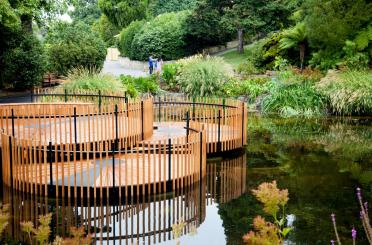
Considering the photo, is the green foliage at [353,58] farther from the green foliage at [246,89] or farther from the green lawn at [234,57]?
the green lawn at [234,57]

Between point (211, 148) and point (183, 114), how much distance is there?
4764mm

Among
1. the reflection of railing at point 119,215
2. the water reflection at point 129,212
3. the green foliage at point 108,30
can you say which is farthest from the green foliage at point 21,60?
the green foliage at point 108,30

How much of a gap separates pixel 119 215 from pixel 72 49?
2082 cm

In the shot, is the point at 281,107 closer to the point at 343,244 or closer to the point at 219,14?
the point at 343,244

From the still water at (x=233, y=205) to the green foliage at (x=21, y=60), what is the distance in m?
13.7

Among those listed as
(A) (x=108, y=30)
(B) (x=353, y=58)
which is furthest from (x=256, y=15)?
(A) (x=108, y=30)

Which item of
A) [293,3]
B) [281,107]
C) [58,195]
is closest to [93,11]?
[293,3]

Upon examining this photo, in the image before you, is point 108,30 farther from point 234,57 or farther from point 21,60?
point 21,60

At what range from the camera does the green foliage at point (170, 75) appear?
26722 mm

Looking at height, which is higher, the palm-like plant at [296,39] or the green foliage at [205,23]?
the green foliage at [205,23]

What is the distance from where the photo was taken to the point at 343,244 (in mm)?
8273

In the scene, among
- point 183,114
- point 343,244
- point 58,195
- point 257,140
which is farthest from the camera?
point 183,114

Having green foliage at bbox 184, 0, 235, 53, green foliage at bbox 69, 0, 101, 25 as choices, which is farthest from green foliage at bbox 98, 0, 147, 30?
green foliage at bbox 184, 0, 235, 53

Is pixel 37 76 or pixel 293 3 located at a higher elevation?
pixel 293 3
